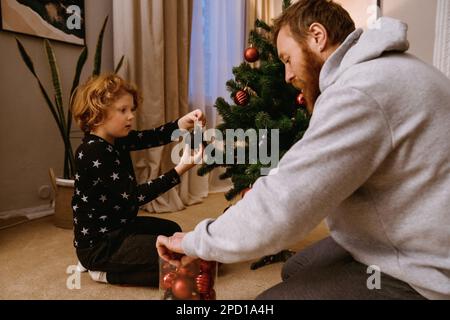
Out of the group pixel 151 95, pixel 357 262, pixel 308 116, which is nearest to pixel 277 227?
pixel 357 262

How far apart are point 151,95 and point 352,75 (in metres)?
1.89

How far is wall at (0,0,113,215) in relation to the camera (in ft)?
6.64

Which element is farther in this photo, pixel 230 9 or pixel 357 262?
pixel 230 9

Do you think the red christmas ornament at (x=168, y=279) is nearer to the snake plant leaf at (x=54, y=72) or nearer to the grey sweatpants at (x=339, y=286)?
the grey sweatpants at (x=339, y=286)

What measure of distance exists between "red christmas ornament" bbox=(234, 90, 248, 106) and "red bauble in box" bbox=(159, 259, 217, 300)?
29.7 inches

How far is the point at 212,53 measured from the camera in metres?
2.91

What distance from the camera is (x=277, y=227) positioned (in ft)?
1.94

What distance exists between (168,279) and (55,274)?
74 cm

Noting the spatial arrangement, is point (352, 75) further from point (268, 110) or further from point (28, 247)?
point (28, 247)

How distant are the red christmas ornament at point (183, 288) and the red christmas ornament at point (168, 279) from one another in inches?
0.4

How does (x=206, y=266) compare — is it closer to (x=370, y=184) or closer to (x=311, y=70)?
(x=370, y=184)

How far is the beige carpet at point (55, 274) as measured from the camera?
4.06ft

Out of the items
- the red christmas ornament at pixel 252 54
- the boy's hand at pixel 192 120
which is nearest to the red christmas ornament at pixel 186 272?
the boy's hand at pixel 192 120

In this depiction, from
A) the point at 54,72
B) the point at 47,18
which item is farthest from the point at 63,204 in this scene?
the point at 47,18
